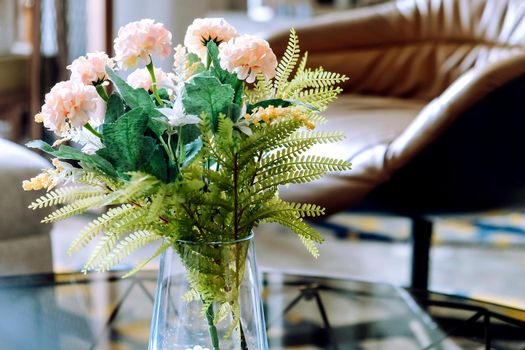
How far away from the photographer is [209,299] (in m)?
0.78

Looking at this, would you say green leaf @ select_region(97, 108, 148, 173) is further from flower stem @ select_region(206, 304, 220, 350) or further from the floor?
the floor

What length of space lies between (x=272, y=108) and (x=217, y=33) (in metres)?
0.10

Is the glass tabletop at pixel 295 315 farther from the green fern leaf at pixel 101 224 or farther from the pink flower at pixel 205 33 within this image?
the pink flower at pixel 205 33

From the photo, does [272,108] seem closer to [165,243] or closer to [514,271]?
[165,243]

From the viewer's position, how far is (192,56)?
0.82m

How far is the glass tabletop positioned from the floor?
940mm

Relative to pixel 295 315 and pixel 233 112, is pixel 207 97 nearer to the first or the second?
pixel 233 112

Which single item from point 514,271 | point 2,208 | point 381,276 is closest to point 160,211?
point 2,208

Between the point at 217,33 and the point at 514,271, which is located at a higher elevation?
the point at 217,33

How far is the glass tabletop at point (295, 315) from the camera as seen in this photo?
106 cm

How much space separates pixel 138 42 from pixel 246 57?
0.31 feet

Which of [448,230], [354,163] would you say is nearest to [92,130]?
[354,163]

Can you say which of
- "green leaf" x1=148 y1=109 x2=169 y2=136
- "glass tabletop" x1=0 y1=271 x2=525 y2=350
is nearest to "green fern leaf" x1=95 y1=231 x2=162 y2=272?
"green leaf" x1=148 y1=109 x2=169 y2=136

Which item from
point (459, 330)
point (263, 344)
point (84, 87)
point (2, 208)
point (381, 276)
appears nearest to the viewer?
point (84, 87)
